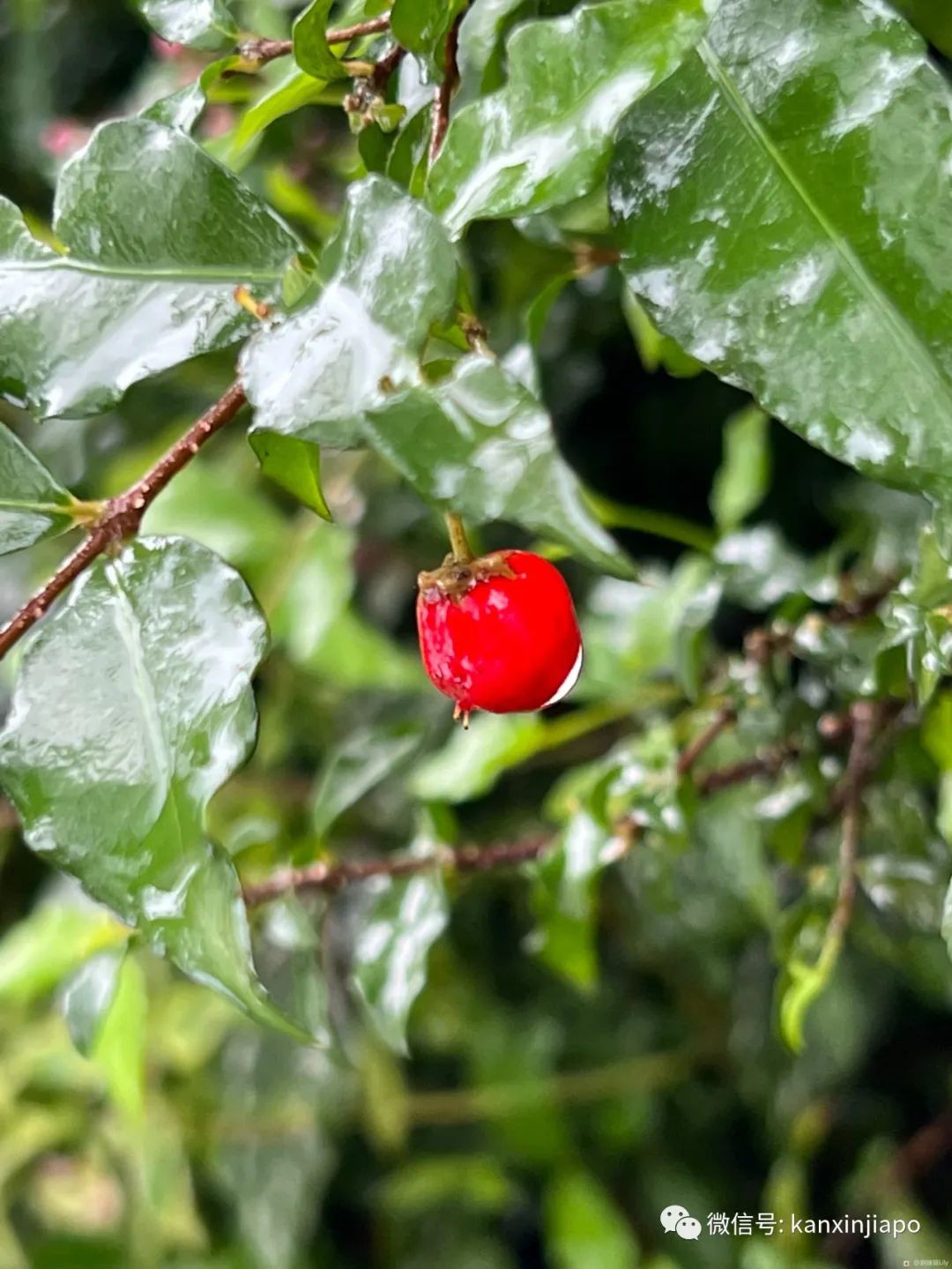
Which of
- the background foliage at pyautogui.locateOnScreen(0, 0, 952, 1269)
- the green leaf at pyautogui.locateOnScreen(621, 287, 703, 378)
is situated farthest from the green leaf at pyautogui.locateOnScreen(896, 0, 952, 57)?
the green leaf at pyautogui.locateOnScreen(621, 287, 703, 378)

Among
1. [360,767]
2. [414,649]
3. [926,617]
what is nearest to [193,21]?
[926,617]

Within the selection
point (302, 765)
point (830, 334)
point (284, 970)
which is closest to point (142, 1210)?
point (284, 970)

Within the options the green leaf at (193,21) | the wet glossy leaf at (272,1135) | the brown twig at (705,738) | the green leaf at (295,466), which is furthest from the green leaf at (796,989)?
the wet glossy leaf at (272,1135)

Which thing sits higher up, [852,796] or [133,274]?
[133,274]

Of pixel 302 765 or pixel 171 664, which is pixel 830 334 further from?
pixel 302 765

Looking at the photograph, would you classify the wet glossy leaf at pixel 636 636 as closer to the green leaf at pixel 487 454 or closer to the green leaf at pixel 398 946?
the green leaf at pixel 398 946

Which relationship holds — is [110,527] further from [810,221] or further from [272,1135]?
[272,1135]
